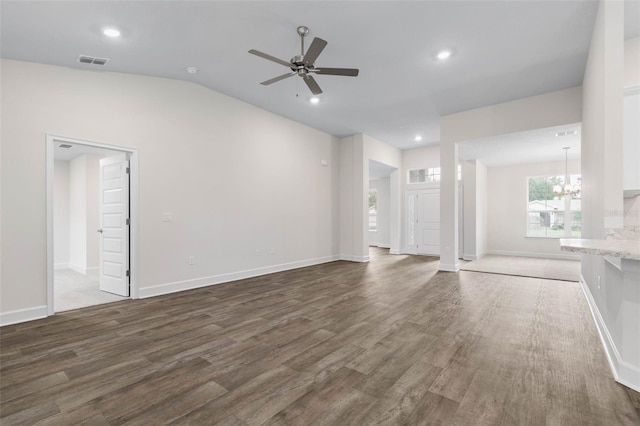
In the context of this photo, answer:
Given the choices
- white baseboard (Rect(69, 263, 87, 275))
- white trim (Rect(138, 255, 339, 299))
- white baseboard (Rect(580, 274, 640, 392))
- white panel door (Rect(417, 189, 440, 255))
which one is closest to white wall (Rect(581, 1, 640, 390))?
white baseboard (Rect(580, 274, 640, 392))

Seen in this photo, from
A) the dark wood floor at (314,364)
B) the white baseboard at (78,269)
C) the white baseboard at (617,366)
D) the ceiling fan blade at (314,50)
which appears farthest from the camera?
the white baseboard at (78,269)

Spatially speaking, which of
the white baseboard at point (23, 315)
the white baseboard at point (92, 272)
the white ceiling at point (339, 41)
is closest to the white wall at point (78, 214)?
the white baseboard at point (92, 272)

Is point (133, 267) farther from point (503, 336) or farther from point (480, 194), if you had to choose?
point (480, 194)

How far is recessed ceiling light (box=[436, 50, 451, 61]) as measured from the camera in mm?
3710

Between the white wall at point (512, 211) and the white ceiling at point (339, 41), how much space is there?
488 cm

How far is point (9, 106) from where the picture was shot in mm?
3254

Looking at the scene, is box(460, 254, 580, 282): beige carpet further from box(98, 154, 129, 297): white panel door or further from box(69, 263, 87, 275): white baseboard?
box(69, 263, 87, 275): white baseboard

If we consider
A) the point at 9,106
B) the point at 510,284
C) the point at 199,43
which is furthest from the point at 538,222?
the point at 9,106

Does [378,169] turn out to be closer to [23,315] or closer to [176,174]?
[176,174]

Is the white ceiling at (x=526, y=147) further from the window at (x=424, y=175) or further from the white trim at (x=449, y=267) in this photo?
the white trim at (x=449, y=267)

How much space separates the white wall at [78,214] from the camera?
6.58 metres

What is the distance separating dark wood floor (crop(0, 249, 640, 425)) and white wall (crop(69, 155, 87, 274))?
3.83 metres

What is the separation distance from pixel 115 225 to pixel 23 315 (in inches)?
59.0

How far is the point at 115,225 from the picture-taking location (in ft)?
14.5
